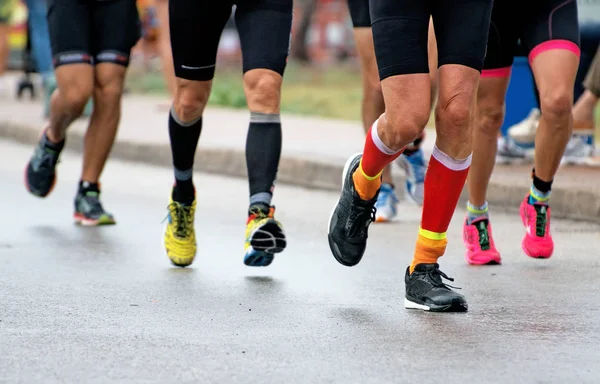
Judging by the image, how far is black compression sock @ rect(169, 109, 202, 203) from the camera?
18.9 feet

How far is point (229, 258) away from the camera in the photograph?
6.12 m

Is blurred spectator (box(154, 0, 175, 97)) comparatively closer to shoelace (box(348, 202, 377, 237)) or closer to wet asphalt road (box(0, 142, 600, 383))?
wet asphalt road (box(0, 142, 600, 383))

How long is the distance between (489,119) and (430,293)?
4.40 feet

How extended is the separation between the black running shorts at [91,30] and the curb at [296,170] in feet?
7.69

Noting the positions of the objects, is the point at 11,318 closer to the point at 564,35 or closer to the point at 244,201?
the point at 564,35

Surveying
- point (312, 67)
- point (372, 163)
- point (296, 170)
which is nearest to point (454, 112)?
point (372, 163)

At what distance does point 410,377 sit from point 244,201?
4.90 meters

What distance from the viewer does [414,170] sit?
797 cm

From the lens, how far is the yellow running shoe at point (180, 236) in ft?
19.1

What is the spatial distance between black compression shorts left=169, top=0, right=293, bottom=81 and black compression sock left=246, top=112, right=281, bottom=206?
22cm

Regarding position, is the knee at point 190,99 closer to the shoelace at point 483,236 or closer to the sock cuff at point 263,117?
the sock cuff at point 263,117

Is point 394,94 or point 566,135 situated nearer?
point 394,94

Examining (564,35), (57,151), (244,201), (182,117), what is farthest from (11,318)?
(244,201)

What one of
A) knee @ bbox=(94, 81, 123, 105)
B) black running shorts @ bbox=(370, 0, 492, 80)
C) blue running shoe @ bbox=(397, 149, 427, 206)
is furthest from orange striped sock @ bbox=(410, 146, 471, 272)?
blue running shoe @ bbox=(397, 149, 427, 206)
